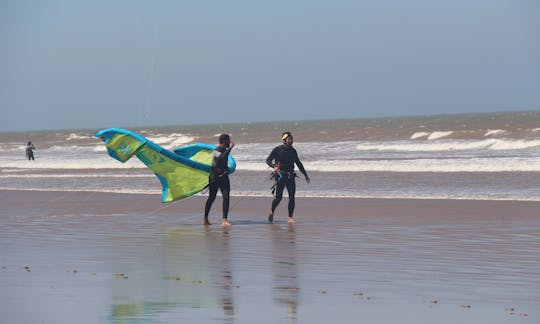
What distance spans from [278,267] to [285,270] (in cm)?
25

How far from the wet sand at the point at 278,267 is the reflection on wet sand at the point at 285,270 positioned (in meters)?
0.02

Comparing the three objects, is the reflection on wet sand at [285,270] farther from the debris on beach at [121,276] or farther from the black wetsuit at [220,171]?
the debris on beach at [121,276]

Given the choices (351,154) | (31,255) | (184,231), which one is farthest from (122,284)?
(351,154)

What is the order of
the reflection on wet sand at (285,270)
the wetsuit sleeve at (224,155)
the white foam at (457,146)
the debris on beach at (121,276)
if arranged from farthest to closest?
the white foam at (457,146), the wetsuit sleeve at (224,155), the debris on beach at (121,276), the reflection on wet sand at (285,270)

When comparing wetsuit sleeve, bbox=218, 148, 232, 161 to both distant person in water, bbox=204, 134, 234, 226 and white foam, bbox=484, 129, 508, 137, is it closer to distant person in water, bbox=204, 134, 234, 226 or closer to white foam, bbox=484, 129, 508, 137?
distant person in water, bbox=204, 134, 234, 226

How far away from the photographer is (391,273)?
9312 mm

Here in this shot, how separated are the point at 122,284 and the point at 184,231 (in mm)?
5221

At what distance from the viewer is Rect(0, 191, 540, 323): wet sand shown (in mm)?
7348

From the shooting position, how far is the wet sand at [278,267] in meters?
7.35

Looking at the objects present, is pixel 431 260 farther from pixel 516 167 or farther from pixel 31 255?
pixel 516 167

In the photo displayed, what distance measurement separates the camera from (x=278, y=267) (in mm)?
9867

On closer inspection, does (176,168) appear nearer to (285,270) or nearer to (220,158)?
(220,158)

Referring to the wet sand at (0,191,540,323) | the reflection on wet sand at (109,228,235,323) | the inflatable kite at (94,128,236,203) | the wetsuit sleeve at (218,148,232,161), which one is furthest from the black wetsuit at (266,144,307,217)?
the reflection on wet sand at (109,228,235,323)

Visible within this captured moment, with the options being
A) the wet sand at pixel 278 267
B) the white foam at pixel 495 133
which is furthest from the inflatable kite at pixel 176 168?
the white foam at pixel 495 133
